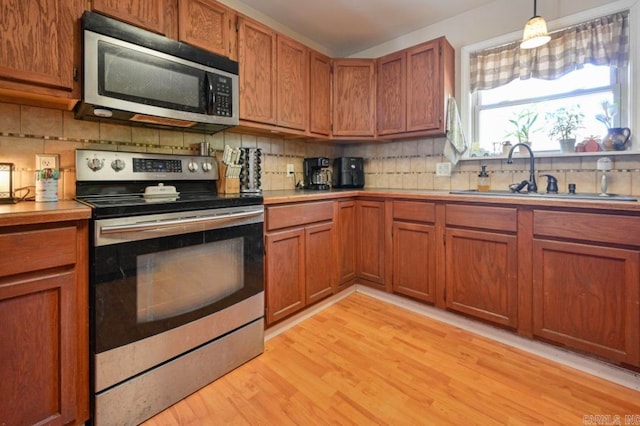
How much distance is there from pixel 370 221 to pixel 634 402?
5.71ft

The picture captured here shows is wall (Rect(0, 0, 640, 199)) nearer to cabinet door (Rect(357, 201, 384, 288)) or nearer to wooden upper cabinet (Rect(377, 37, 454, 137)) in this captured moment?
wooden upper cabinet (Rect(377, 37, 454, 137))

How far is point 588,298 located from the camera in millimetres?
1596

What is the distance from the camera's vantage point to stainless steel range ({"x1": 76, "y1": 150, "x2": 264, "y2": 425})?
120cm

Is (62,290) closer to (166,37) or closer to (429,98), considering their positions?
(166,37)

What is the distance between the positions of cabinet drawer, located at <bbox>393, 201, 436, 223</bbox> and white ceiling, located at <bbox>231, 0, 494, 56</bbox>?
1.58 m

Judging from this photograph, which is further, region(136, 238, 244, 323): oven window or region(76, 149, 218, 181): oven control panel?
region(76, 149, 218, 181): oven control panel

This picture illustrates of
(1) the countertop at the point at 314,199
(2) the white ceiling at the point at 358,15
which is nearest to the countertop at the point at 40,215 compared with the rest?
(1) the countertop at the point at 314,199

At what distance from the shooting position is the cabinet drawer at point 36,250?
0.99m

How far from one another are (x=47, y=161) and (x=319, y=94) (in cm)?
195

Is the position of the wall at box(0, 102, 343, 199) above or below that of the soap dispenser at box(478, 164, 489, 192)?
above

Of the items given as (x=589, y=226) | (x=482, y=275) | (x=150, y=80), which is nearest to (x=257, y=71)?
(x=150, y=80)

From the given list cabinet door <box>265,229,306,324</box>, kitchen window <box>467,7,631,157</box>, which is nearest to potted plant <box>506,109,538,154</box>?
kitchen window <box>467,7,631,157</box>

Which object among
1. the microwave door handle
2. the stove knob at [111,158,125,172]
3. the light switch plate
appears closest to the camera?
the light switch plate

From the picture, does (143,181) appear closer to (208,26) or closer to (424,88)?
(208,26)
